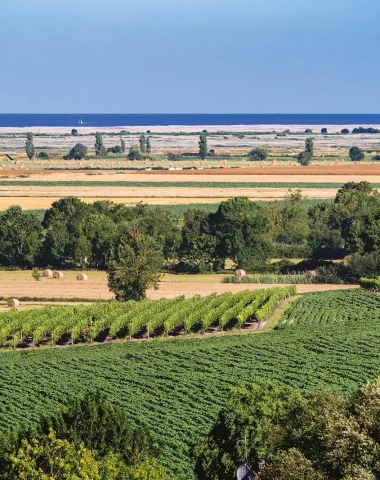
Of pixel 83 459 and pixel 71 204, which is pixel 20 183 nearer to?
pixel 71 204

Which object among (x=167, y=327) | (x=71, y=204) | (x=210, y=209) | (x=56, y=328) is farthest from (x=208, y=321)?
(x=210, y=209)

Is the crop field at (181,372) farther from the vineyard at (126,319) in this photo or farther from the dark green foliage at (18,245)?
the dark green foliage at (18,245)

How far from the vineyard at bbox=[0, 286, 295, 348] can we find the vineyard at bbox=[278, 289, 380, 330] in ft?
6.26

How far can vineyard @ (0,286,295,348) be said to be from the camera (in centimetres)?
5766

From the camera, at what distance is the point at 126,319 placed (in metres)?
59.7

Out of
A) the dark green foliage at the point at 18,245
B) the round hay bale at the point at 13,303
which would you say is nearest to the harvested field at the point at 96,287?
the round hay bale at the point at 13,303

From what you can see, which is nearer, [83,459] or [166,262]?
[83,459]

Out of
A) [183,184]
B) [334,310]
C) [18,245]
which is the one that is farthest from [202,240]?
[183,184]

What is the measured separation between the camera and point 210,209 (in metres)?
114

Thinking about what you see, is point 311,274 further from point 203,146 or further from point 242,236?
point 203,146

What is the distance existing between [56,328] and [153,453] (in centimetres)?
2460

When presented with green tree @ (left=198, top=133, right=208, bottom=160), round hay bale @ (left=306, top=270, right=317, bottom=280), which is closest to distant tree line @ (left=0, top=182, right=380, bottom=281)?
round hay bale @ (left=306, top=270, right=317, bottom=280)

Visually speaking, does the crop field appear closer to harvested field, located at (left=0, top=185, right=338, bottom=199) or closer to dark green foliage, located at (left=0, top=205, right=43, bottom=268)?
dark green foliage, located at (left=0, top=205, right=43, bottom=268)

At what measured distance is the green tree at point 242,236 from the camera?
84375mm
